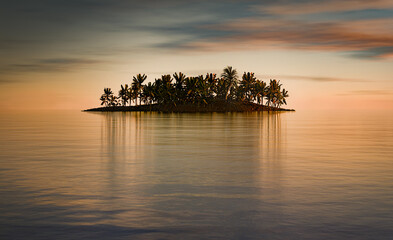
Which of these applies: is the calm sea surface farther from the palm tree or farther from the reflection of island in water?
the palm tree

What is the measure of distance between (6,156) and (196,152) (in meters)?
12.4

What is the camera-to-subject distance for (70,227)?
32.9ft

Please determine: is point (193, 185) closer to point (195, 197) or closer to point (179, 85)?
point (195, 197)

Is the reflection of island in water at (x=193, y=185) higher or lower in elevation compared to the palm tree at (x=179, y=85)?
lower

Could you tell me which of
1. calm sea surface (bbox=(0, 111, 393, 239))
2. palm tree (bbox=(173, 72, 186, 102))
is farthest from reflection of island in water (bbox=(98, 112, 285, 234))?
palm tree (bbox=(173, 72, 186, 102))

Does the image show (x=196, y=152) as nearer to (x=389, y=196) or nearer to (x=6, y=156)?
(x=6, y=156)

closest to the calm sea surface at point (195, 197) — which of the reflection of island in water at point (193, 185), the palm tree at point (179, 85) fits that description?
the reflection of island in water at point (193, 185)

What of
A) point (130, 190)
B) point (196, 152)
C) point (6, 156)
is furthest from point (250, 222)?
point (6, 156)

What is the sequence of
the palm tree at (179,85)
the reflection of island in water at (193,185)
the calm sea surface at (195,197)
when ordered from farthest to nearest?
the palm tree at (179,85), the reflection of island in water at (193,185), the calm sea surface at (195,197)

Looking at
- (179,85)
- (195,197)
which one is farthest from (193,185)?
(179,85)

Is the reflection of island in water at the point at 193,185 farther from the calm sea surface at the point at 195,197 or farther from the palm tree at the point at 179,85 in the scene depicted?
the palm tree at the point at 179,85

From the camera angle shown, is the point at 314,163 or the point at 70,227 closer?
the point at 70,227

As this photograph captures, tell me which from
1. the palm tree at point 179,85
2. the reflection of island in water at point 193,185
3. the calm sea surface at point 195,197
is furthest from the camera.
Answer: the palm tree at point 179,85

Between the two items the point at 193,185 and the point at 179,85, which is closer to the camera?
the point at 193,185
